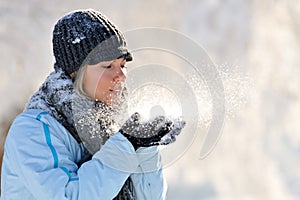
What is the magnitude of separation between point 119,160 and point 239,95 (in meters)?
0.45

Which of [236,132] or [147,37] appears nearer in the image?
[147,37]

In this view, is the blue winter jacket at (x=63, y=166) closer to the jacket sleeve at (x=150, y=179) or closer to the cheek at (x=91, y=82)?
the jacket sleeve at (x=150, y=179)

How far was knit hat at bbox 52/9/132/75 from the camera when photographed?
1633 mm

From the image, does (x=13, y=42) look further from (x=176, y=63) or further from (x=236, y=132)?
(x=176, y=63)

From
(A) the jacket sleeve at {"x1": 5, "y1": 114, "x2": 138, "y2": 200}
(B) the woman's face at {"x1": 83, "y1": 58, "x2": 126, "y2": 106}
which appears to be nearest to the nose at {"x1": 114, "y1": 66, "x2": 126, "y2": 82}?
(B) the woman's face at {"x1": 83, "y1": 58, "x2": 126, "y2": 106}

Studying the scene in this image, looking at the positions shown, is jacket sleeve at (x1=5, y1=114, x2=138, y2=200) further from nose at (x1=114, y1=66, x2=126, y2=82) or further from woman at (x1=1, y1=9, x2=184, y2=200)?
nose at (x1=114, y1=66, x2=126, y2=82)

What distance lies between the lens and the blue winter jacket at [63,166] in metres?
1.42

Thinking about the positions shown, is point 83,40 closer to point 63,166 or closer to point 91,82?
point 91,82

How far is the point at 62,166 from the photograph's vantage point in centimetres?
146

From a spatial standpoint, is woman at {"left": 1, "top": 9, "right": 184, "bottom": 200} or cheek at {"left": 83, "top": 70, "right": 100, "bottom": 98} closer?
woman at {"left": 1, "top": 9, "right": 184, "bottom": 200}

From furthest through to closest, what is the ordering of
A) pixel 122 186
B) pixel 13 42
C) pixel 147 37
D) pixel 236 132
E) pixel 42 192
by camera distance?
pixel 236 132 → pixel 13 42 → pixel 147 37 → pixel 122 186 → pixel 42 192

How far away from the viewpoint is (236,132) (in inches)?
A: 355

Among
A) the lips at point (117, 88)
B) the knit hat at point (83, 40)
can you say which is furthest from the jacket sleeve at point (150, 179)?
the knit hat at point (83, 40)

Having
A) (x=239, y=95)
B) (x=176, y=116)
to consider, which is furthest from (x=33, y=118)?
(x=239, y=95)
